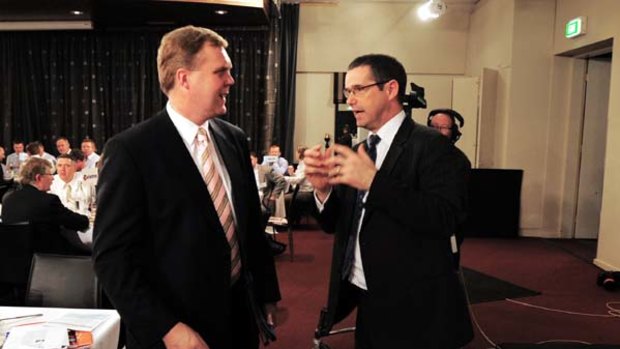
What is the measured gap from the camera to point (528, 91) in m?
6.51

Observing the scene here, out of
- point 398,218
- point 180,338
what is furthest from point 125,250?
point 398,218

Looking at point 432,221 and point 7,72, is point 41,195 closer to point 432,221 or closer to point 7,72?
point 432,221

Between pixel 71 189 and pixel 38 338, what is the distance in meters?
3.01

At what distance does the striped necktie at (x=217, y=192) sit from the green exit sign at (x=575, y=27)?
5.55 metres

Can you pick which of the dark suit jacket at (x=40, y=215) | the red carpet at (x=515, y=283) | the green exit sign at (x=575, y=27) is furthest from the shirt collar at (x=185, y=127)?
the green exit sign at (x=575, y=27)

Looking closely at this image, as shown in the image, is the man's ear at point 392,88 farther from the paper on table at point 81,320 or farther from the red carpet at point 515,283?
the red carpet at point 515,283

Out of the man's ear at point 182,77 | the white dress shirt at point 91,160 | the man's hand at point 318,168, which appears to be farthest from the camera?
the white dress shirt at point 91,160

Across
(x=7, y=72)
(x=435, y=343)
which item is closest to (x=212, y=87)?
(x=435, y=343)

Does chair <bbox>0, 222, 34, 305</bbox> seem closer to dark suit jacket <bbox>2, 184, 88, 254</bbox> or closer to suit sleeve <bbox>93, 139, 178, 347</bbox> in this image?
dark suit jacket <bbox>2, 184, 88, 254</bbox>

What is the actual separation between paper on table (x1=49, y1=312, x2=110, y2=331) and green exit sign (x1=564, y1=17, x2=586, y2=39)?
5.84 metres

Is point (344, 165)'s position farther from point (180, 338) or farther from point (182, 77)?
point (180, 338)

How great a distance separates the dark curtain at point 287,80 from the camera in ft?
28.0

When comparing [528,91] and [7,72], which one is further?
[7,72]

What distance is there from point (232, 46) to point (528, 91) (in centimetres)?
492
